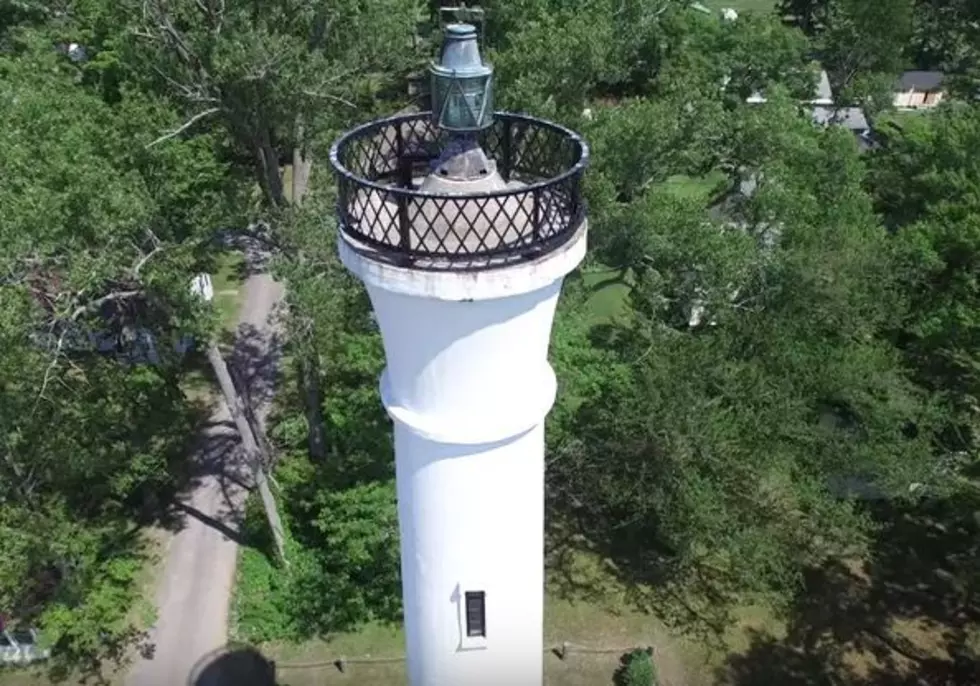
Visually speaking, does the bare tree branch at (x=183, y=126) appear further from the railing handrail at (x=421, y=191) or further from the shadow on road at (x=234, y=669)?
the railing handrail at (x=421, y=191)

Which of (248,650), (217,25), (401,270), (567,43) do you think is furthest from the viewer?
(567,43)

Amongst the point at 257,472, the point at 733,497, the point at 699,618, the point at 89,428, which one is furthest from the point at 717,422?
the point at 89,428

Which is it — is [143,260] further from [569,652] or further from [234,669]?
[569,652]

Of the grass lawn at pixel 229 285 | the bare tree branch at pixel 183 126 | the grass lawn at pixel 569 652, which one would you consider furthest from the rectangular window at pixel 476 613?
the grass lawn at pixel 229 285

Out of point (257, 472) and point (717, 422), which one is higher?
point (717, 422)

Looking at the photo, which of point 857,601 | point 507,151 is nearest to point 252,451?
point 507,151

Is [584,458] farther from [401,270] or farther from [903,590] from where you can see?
[401,270]

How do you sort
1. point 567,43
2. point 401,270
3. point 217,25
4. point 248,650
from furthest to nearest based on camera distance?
point 567,43, point 248,650, point 217,25, point 401,270
